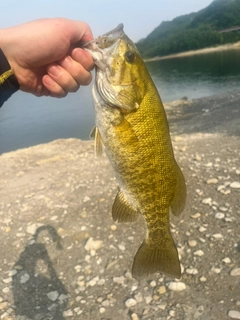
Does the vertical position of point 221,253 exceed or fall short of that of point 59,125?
it exceeds it

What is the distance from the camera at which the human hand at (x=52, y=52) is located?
320cm

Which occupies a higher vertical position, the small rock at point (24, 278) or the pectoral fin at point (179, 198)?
the pectoral fin at point (179, 198)

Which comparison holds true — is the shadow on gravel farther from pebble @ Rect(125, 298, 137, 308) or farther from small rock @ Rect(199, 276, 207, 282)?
small rock @ Rect(199, 276, 207, 282)

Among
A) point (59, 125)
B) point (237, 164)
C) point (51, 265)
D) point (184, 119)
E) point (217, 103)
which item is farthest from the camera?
point (59, 125)

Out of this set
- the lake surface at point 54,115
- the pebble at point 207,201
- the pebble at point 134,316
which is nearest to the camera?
the pebble at point 134,316

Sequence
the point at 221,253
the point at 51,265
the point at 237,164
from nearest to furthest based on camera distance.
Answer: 1. the point at 221,253
2. the point at 51,265
3. the point at 237,164

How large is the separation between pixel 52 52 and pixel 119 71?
884mm

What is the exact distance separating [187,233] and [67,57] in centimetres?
377

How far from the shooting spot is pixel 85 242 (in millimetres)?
6211

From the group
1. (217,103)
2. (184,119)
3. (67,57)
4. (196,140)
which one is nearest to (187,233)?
(67,57)

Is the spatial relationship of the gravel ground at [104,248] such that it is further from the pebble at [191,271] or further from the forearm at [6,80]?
the forearm at [6,80]

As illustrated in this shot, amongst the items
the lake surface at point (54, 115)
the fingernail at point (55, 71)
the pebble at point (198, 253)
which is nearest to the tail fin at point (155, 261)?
the fingernail at point (55, 71)

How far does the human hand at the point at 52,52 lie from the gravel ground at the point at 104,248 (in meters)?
3.02

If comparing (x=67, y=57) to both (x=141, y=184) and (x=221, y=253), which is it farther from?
(x=221, y=253)
